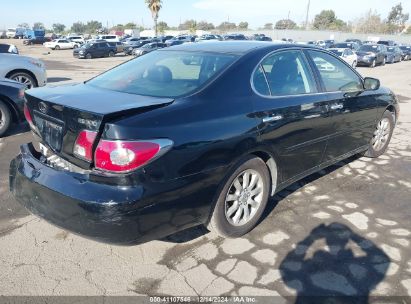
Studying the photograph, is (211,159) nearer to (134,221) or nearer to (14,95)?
(134,221)

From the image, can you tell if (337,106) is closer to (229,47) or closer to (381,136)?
(229,47)

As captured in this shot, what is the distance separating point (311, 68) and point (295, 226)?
1646 millimetres

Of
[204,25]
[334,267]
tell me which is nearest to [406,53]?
[334,267]

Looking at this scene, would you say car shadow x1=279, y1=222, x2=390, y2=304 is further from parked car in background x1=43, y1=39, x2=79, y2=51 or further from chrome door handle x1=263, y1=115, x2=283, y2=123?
parked car in background x1=43, y1=39, x2=79, y2=51

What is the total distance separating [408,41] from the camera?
60531 mm

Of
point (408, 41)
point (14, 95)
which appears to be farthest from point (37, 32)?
point (14, 95)

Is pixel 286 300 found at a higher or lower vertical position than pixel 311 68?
lower

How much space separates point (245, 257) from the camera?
3170 millimetres

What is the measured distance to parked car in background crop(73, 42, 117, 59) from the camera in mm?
31625

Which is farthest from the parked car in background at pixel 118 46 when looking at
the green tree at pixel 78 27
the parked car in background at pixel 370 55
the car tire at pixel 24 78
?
the green tree at pixel 78 27

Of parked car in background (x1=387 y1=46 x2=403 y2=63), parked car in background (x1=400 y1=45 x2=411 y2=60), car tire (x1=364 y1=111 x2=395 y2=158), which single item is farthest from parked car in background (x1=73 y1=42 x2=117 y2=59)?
car tire (x1=364 y1=111 x2=395 y2=158)

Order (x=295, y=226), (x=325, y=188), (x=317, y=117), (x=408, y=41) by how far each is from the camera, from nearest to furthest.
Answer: (x=295, y=226) → (x=317, y=117) → (x=325, y=188) → (x=408, y=41)

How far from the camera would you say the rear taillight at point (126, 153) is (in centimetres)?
247

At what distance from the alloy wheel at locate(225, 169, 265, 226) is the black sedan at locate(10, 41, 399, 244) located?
0.01 metres
